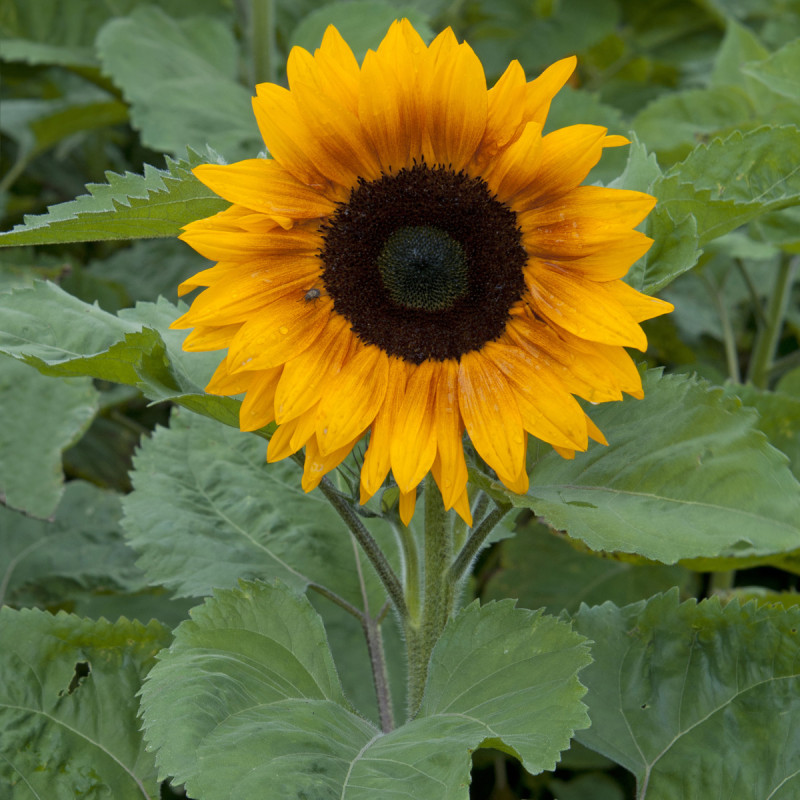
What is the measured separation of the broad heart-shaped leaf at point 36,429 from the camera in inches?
54.4

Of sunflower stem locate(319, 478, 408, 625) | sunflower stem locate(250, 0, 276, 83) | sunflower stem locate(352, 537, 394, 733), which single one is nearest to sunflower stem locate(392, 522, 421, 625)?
Answer: sunflower stem locate(319, 478, 408, 625)

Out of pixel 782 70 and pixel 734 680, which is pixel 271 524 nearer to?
pixel 734 680

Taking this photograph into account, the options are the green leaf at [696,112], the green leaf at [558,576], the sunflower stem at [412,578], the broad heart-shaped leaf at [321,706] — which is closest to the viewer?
A: the broad heart-shaped leaf at [321,706]

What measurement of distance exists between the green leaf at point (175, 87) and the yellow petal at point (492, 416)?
3.39ft

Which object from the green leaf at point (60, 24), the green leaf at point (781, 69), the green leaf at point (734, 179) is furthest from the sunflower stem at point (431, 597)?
the green leaf at point (60, 24)

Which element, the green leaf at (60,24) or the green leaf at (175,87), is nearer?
the green leaf at (175,87)

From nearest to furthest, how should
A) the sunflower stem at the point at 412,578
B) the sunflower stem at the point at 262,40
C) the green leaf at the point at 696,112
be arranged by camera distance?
the sunflower stem at the point at 412,578 → the green leaf at the point at 696,112 → the sunflower stem at the point at 262,40

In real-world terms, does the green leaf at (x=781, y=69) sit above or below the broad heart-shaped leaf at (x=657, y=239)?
above

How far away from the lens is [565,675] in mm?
813

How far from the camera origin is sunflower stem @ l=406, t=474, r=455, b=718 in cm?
94

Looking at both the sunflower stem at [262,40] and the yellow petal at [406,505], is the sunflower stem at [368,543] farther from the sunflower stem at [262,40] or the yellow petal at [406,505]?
the sunflower stem at [262,40]

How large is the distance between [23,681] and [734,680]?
0.76m

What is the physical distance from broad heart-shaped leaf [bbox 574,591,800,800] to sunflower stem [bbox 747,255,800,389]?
0.77 meters

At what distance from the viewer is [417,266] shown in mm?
931
